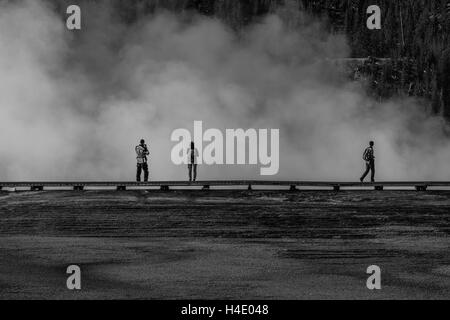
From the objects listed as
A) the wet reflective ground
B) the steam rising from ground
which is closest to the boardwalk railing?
the wet reflective ground

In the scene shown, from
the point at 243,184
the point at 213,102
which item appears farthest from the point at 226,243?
the point at 213,102

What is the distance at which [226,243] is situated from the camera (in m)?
15.7

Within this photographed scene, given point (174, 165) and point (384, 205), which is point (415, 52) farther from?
point (384, 205)

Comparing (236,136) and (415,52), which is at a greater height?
(415,52)

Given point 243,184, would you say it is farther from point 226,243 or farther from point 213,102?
point 213,102

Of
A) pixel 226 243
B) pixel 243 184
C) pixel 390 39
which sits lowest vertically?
pixel 226 243

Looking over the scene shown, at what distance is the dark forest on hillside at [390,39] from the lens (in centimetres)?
11375

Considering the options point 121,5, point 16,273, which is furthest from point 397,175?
point 16,273

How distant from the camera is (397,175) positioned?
13025 centimetres

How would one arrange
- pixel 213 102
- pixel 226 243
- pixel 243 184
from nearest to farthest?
pixel 226 243 → pixel 243 184 → pixel 213 102

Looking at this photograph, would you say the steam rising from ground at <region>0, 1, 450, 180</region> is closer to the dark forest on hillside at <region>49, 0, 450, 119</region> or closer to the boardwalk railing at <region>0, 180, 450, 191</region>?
the dark forest on hillside at <region>49, 0, 450, 119</region>

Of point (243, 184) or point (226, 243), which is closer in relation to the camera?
point (226, 243)

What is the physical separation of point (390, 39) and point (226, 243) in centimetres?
10675

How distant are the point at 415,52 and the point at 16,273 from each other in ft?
360
